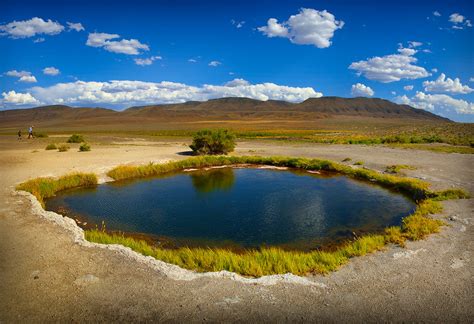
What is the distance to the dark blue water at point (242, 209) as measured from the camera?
37.0ft

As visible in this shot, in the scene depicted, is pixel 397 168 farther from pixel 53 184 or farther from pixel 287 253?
pixel 53 184

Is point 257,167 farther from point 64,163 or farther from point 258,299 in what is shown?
point 258,299

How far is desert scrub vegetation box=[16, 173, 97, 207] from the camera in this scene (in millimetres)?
15469

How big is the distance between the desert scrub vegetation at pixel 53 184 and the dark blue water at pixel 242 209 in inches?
22.8

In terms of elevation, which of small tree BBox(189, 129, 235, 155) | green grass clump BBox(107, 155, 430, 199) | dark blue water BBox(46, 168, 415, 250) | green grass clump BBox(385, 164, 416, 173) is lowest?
dark blue water BBox(46, 168, 415, 250)

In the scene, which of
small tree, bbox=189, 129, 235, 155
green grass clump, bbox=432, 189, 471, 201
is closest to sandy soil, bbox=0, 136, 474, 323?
green grass clump, bbox=432, 189, 471, 201

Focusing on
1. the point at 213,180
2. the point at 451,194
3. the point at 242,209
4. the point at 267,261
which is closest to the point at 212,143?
the point at 213,180

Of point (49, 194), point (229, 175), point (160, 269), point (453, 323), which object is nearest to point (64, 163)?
point (49, 194)

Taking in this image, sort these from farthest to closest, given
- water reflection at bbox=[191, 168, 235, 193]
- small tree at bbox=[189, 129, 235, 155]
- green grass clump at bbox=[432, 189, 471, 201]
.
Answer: small tree at bbox=[189, 129, 235, 155] → water reflection at bbox=[191, 168, 235, 193] → green grass clump at bbox=[432, 189, 471, 201]

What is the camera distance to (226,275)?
7.12 metres

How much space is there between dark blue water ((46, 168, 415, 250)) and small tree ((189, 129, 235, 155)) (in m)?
9.69

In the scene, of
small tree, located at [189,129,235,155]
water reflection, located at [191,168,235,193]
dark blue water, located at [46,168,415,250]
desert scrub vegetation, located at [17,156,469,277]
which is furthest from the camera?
small tree, located at [189,129,235,155]

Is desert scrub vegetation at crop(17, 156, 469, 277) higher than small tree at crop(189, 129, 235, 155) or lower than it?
lower

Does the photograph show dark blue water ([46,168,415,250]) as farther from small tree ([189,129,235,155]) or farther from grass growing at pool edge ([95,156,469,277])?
small tree ([189,129,235,155])
